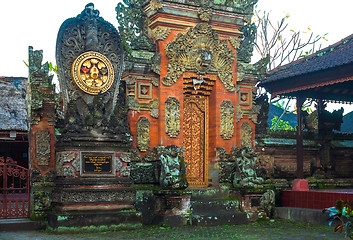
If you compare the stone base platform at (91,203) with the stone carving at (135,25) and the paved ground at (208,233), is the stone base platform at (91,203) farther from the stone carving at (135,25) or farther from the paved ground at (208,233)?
the stone carving at (135,25)

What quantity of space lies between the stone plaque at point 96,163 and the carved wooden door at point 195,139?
12.0ft

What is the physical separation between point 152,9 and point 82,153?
5.01m

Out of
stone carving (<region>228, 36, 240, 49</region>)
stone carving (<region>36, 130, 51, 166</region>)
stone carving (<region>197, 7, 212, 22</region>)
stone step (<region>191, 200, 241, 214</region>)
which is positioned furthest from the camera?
stone carving (<region>228, 36, 240, 49</region>)

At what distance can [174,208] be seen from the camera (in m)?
13.2

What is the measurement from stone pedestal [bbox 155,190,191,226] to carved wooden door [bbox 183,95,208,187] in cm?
215

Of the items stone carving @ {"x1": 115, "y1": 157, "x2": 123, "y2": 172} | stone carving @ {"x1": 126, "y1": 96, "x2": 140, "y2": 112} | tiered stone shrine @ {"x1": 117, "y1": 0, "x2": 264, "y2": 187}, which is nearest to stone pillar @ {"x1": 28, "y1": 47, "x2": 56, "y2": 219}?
stone carving @ {"x1": 115, "y1": 157, "x2": 123, "y2": 172}

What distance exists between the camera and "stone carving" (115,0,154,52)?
48.2ft

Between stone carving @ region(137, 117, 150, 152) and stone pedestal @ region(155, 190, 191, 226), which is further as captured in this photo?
stone carving @ region(137, 117, 150, 152)

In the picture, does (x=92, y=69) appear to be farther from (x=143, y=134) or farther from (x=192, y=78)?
(x=192, y=78)

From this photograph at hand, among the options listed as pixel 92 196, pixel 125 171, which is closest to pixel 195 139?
pixel 125 171

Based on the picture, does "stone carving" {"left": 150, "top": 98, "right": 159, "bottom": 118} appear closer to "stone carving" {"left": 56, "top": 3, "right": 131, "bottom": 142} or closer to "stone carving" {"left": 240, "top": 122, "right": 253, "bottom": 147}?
"stone carving" {"left": 56, "top": 3, "right": 131, "bottom": 142}

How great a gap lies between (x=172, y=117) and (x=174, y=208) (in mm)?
2883

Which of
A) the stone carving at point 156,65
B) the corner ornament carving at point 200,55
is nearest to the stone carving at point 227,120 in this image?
the corner ornament carving at point 200,55

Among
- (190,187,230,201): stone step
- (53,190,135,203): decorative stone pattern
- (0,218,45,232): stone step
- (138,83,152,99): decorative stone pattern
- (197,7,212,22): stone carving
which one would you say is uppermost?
(197,7,212,22): stone carving
